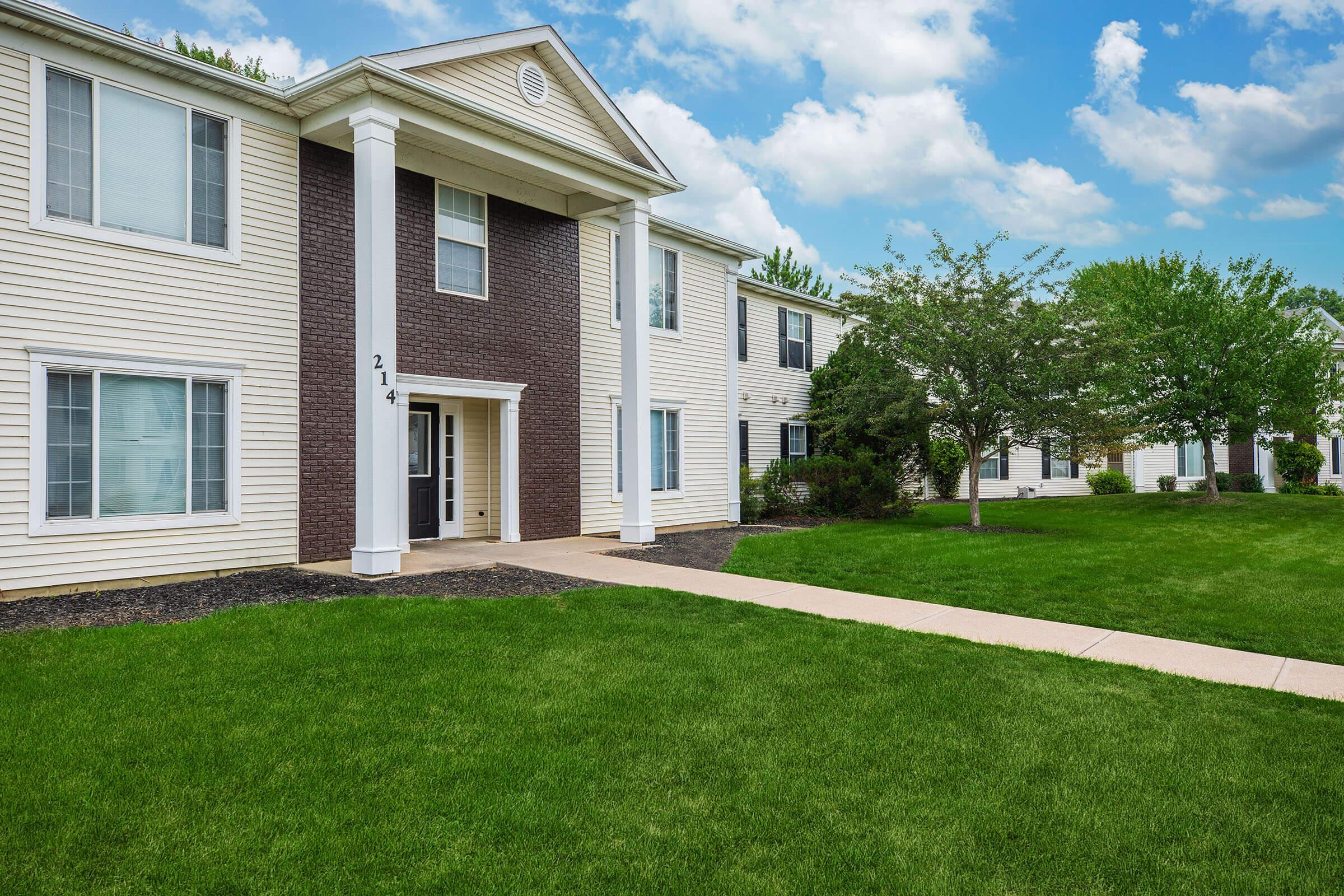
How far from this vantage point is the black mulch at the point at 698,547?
36.9ft

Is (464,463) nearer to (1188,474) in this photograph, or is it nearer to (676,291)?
(676,291)

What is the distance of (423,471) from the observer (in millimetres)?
12859

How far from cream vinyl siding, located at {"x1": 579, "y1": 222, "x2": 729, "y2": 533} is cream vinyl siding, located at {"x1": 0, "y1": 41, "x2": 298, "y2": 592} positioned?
5161 mm

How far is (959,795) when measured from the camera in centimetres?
360

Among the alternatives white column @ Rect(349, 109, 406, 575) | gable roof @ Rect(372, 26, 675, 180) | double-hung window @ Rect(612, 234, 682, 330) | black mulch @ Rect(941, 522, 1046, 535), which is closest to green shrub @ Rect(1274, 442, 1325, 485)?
black mulch @ Rect(941, 522, 1046, 535)

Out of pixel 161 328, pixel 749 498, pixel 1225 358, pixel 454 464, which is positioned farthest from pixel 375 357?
pixel 1225 358

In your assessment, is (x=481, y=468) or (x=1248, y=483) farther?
(x=1248, y=483)

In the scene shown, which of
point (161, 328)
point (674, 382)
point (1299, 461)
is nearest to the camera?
point (161, 328)

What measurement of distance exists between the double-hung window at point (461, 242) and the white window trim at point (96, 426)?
3.42 metres

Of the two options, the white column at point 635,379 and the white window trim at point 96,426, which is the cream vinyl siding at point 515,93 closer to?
the white column at point 635,379

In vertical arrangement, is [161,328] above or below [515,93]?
below

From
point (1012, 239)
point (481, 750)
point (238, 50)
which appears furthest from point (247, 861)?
point (238, 50)

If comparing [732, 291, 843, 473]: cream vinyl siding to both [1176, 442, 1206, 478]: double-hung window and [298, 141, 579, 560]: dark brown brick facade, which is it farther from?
[1176, 442, 1206, 478]: double-hung window

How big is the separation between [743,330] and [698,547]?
8105 mm
